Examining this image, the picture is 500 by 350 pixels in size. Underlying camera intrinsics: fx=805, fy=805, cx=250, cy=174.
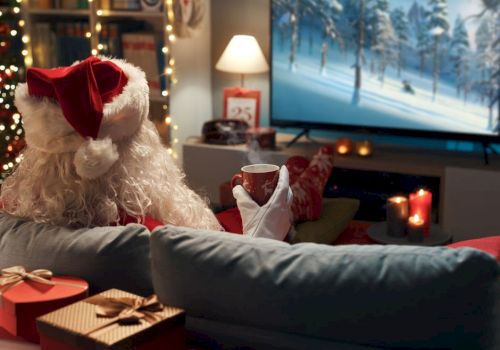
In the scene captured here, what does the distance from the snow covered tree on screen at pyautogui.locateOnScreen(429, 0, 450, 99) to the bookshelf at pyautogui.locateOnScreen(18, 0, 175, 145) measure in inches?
54.1

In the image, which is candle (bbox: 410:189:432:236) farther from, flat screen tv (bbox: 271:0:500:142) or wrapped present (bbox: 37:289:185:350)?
wrapped present (bbox: 37:289:185:350)

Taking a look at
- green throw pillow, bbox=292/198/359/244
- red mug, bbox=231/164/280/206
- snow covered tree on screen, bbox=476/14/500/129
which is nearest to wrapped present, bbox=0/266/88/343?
red mug, bbox=231/164/280/206

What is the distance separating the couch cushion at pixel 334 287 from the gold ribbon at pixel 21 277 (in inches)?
9.9

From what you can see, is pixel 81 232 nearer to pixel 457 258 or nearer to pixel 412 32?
pixel 457 258

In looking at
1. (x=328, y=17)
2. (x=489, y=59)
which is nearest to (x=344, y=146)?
(x=328, y=17)

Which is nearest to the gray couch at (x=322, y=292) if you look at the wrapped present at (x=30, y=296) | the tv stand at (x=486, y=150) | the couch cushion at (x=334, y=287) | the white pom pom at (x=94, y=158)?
the couch cushion at (x=334, y=287)

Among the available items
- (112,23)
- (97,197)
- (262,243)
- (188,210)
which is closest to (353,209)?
(188,210)

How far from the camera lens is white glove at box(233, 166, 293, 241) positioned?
1.94m

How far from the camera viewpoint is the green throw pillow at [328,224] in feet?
8.28

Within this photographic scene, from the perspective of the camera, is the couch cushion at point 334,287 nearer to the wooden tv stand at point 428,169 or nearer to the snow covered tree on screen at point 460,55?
the wooden tv stand at point 428,169

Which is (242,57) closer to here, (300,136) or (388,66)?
(300,136)

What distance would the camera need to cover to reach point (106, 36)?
4.48 metres

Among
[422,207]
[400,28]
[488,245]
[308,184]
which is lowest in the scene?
[422,207]

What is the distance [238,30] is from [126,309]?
3.36 m
